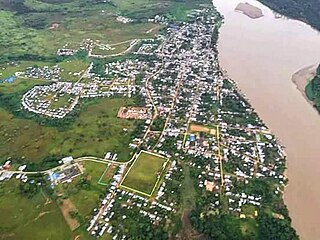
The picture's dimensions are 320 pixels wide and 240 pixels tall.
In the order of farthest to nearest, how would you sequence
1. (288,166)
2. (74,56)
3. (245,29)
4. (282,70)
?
(245,29)
(74,56)
(282,70)
(288,166)

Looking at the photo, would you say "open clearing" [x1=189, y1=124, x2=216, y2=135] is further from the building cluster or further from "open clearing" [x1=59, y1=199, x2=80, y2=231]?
"open clearing" [x1=59, y1=199, x2=80, y2=231]

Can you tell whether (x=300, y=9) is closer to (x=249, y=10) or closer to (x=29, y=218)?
(x=249, y=10)

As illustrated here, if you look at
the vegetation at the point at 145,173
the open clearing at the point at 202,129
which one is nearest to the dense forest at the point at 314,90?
the open clearing at the point at 202,129

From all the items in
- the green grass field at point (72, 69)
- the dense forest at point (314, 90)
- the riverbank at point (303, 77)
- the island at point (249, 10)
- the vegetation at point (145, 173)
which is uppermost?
the dense forest at point (314, 90)

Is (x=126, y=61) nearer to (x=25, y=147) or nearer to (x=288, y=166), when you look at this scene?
(x=25, y=147)

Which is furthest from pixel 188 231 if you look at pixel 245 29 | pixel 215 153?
pixel 245 29

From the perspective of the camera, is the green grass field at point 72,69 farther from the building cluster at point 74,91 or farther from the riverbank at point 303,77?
the riverbank at point 303,77
